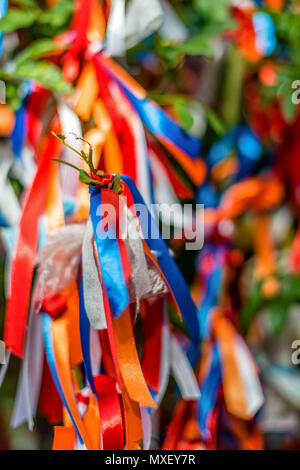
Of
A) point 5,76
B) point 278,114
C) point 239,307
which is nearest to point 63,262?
point 5,76

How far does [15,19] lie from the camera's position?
1.65ft

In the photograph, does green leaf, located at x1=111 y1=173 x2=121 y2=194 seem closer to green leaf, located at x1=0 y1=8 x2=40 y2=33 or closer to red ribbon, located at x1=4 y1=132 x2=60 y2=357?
red ribbon, located at x1=4 y1=132 x2=60 y2=357

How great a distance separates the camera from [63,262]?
43 cm

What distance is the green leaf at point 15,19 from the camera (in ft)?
1.59

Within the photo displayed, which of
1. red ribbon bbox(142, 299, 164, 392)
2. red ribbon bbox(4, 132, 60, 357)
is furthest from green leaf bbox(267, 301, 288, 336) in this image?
red ribbon bbox(4, 132, 60, 357)

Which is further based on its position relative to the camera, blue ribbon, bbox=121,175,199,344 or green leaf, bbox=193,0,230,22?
green leaf, bbox=193,0,230,22

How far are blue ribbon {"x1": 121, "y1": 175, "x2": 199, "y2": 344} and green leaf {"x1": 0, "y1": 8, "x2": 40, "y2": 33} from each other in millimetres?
218

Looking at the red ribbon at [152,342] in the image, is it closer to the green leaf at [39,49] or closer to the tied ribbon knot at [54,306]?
the tied ribbon knot at [54,306]

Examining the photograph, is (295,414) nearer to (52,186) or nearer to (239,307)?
(239,307)

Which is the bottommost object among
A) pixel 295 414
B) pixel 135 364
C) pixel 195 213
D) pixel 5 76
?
pixel 295 414

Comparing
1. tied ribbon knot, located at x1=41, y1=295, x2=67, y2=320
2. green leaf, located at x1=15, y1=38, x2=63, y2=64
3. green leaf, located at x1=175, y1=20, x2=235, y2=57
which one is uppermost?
green leaf, located at x1=175, y1=20, x2=235, y2=57

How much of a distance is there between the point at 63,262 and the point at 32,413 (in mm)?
140

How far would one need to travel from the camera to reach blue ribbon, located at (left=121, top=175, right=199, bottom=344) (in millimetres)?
381

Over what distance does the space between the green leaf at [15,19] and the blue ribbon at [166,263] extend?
0.22 meters
